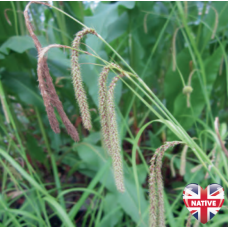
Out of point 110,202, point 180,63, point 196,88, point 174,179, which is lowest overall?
point 174,179

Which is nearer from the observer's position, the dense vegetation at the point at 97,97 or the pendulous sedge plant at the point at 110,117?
the pendulous sedge plant at the point at 110,117

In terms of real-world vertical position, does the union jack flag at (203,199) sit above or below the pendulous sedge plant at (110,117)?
below

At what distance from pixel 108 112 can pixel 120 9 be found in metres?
0.74

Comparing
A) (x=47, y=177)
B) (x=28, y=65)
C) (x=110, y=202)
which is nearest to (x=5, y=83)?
(x=28, y=65)

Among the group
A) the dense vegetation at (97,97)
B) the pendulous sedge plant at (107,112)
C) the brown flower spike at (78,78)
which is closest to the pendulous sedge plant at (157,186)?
the pendulous sedge plant at (107,112)

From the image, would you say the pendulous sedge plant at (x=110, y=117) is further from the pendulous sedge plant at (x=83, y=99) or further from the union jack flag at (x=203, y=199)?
the union jack flag at (x=203, y=199)

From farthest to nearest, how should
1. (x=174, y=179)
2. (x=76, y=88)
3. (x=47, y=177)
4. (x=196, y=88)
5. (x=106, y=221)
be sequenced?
(x=47, y=177) → (x=174, y=179) → (x=196, y=88) → (x=106, y=221) → (x=76, y=88)

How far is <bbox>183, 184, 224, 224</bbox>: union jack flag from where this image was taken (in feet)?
1.31

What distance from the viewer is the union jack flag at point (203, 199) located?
40 cm

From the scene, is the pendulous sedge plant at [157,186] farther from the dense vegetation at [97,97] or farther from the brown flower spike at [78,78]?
the dense vegetation at [97,97]

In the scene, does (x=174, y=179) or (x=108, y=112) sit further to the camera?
(x=174, y=179)

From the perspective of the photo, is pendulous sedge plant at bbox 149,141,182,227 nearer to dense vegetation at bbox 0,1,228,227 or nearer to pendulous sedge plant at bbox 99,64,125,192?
pendulous sedge plant at bbox 99,64,125,192

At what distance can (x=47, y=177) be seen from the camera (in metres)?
1.14

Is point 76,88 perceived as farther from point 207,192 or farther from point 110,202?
point 110,202
